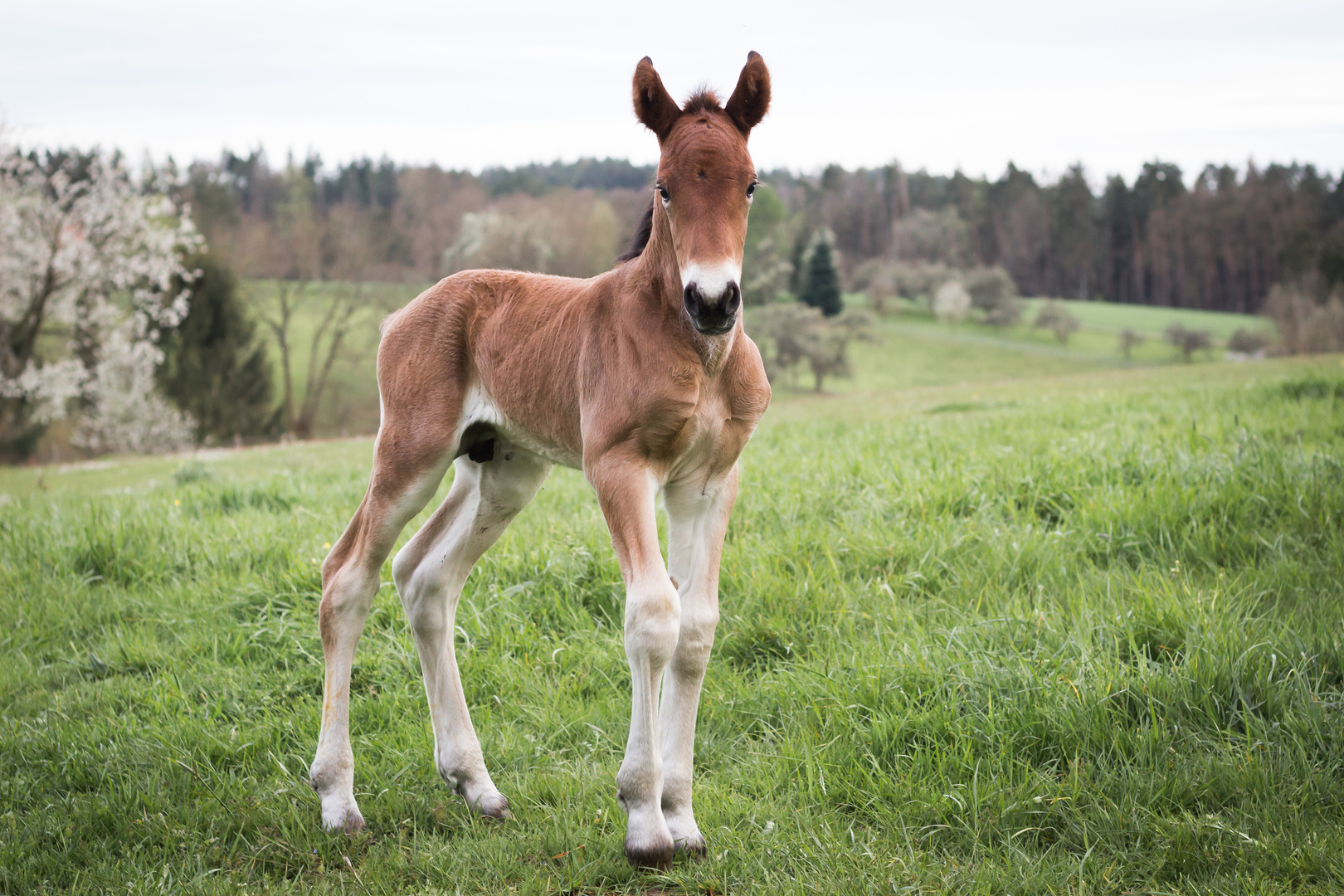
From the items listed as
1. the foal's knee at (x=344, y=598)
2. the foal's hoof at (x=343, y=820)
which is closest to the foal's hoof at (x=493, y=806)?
the foal's hoof at (x=343, y=820)

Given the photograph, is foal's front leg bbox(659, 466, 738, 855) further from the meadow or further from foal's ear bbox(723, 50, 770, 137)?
foal's ear bbox(723, 50, 770, 137)

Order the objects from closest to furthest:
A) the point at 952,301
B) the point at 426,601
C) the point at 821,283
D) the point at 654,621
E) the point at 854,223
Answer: the point at 654,621 → the point at 426,601 → the point at 821,283 → the point at 952,301 → the point at 854,223

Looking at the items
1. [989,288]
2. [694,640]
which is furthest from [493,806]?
[989,288]

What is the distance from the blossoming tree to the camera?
3045 centimetres

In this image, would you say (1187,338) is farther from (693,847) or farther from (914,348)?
(693,847)

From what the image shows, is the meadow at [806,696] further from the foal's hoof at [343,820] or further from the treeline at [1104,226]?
the treeline at [1104,226]

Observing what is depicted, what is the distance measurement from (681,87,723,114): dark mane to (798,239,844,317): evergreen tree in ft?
190

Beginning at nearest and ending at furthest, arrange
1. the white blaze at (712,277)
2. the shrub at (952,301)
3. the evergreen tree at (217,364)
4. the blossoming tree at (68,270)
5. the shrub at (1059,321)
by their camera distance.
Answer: the white blaze at (712,277)
the blossoming tree at (68,270)
the evergreen tree at (217,364)
the shrub at (1059,321)
the shrub at (952,301)

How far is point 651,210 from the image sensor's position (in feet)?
11.4

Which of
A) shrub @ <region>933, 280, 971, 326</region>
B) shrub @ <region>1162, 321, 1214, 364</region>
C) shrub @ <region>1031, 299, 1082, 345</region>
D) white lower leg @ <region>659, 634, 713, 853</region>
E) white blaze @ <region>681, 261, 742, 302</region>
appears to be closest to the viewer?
white blaze @ <region>681, 261, 742, 302</region>

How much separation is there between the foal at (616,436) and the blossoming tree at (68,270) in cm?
3281

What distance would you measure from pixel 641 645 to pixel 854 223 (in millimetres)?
84674

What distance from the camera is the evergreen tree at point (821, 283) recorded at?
6000 centimetres

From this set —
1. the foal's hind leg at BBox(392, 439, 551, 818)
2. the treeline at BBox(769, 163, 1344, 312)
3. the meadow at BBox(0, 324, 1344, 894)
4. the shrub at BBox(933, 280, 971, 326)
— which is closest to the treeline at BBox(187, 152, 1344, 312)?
A: the treeline at BBox(769, 163, 1344, 312)
